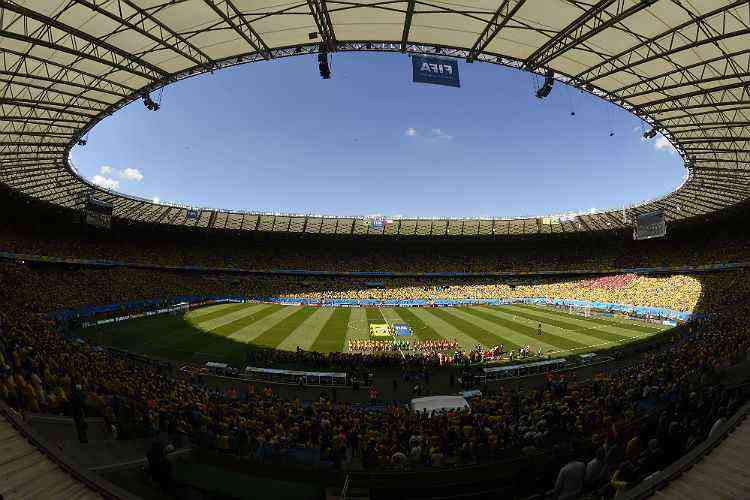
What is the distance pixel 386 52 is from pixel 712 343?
19.9 metres

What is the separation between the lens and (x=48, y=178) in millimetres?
37156

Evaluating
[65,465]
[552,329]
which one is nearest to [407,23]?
[65,465]

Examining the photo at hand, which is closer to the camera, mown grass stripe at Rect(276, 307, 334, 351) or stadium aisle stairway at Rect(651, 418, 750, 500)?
stadium aisle stairway at Rect(651, 418, 750, 500)

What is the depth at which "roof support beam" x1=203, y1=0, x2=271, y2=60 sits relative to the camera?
1491cm

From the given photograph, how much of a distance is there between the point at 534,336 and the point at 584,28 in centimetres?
→ 2343

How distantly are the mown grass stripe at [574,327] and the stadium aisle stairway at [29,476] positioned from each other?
111ft

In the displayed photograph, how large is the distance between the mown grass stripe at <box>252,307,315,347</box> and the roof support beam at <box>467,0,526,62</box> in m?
22.9

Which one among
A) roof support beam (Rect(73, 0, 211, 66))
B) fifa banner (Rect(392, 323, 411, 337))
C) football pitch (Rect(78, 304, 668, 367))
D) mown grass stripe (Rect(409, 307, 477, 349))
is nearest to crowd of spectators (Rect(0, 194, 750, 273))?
football pitch (Rect(78, 304, 668, 367))

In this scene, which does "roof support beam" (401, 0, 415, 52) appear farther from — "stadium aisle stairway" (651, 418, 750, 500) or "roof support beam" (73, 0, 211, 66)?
"stadium aisle stairway" (651, 418, 750, 500)

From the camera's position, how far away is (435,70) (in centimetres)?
1633

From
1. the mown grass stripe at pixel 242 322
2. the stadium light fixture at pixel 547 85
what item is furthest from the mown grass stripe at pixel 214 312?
the stadium light fixture at pixel 547 85

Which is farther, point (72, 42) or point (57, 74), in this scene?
point (57, 74)

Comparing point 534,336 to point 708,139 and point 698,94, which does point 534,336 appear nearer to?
point 708,139

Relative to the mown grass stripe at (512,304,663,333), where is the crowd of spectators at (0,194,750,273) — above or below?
above
